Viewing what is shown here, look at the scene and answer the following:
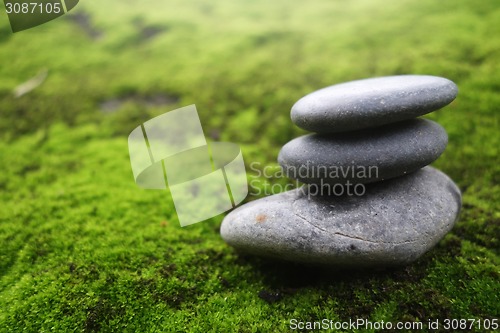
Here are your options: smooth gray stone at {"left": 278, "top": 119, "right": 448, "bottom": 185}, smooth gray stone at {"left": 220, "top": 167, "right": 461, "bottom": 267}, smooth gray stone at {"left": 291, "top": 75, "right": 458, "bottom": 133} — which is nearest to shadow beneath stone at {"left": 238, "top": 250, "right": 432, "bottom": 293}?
smooth gray stone at {"left": 220, "top": 167, "right": 461, "bottom": 267}

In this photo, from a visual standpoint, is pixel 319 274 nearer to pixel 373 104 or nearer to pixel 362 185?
pixel 362 185

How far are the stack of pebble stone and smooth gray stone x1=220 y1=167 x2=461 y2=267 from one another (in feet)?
0.03

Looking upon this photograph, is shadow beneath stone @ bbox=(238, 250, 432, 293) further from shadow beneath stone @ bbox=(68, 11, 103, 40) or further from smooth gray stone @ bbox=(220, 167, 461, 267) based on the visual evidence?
shadow beneath stone @ bbox=(68, 11, 103, 40)

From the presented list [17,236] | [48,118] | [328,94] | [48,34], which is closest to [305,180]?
[328,94]

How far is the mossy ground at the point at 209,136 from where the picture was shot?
11.8ft

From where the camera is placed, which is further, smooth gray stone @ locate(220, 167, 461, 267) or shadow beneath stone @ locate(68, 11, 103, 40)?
shadow beneath stone @ locate(68, 11, 103, 40)

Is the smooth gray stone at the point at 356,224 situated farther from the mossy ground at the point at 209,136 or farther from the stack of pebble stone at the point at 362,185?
the mossy ground at the point at 209,136

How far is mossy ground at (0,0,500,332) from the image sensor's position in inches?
142

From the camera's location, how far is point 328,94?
3711 millimetres

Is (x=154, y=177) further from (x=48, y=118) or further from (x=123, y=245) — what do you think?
(x=48, y=118)

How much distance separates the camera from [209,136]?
700 centimetres

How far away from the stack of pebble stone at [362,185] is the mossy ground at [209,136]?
0.46m

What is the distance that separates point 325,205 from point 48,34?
A: 11.0 metres

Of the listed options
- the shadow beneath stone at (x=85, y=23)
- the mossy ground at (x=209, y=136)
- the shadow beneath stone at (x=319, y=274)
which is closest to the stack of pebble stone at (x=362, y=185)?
the shadow beneath stone at (x=319, y=274)
